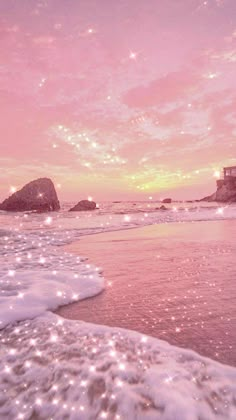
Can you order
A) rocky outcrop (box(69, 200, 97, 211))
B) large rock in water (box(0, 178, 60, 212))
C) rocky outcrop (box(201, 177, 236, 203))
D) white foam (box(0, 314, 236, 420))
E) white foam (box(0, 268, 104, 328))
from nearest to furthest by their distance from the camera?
white foam (box(0, 314, 236, 420)) < white foam (box(0, 268, 104, 328)) < large rock in water (box(0, 178, 60, 212)) < rocky outcrop (box(69, 200, 97, 211)) < rocky outcrop (box(201, 177, 236, 203))

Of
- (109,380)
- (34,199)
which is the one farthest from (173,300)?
(34,199)

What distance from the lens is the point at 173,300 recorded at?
3271 millimetres

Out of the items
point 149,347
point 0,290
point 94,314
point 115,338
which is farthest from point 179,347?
point 0,290

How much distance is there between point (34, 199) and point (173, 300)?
30630mm

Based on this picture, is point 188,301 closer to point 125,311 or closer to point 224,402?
point 125,311

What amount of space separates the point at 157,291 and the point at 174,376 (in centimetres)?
167

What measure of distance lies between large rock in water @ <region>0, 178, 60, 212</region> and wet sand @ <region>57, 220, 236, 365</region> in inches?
1086

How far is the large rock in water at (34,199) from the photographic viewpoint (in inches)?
1251

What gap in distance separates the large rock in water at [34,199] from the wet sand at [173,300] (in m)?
27.6

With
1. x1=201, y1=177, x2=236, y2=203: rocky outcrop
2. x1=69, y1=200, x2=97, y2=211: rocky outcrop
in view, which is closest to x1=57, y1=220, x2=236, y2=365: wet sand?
x1=69, y1=200, x2=97, y2=211: rocky outcrop

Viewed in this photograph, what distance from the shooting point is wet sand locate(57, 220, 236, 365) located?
2430mm

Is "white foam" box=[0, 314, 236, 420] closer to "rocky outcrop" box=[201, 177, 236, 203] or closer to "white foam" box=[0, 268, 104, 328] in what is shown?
"white foam" box=[0, 268, 104, 328]

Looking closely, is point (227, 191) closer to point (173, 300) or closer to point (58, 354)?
point (173, 300)

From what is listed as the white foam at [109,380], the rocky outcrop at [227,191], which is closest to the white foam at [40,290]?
the white foam at [109,380]
